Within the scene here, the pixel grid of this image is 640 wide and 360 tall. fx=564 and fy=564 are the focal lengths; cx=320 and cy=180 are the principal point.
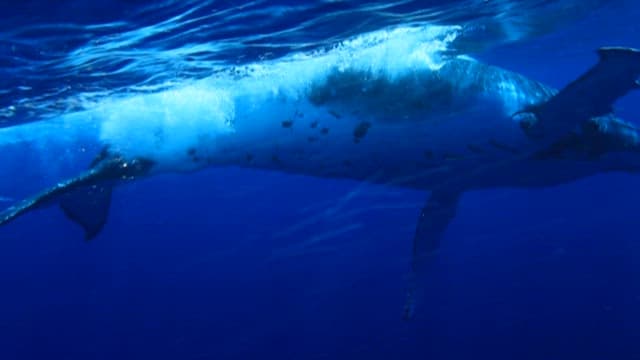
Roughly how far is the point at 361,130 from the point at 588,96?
273cm

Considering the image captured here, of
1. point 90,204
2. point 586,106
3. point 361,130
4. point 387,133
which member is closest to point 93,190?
point 90,204

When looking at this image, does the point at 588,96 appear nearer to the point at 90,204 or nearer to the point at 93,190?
the point at 93,190

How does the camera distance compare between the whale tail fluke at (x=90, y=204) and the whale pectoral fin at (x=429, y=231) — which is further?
the whale pectoral fin at (x=429, y=231)

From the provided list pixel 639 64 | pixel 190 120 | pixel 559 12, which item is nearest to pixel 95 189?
pixel 190 120

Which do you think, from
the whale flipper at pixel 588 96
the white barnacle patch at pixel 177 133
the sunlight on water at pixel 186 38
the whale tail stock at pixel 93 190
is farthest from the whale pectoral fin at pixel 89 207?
the whale flipper at pixel 588 96

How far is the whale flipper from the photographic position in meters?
5.76

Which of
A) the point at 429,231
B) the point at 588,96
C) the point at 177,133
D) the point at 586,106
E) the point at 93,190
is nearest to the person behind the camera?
the point at 588,96

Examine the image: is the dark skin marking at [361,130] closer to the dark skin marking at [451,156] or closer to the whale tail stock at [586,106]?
the dark skin marking at [451,156]

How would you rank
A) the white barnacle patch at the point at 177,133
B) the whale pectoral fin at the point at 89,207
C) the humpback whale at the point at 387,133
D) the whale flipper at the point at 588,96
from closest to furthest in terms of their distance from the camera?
the whale flipper at the point at 588,96
the humpback whale at the point at 387,133
the white barnacle patch at the point at 177,133
the whale pectoral fin at the point at 89,207

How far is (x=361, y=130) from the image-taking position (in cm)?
747

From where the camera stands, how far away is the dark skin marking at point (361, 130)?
24.4ft

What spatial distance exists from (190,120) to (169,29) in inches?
86.9

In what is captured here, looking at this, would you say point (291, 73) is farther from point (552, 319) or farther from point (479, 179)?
point (552, 319)

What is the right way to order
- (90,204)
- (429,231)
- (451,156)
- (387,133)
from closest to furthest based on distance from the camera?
(387,133) < (451,156) < (90,204) < (429,231)
